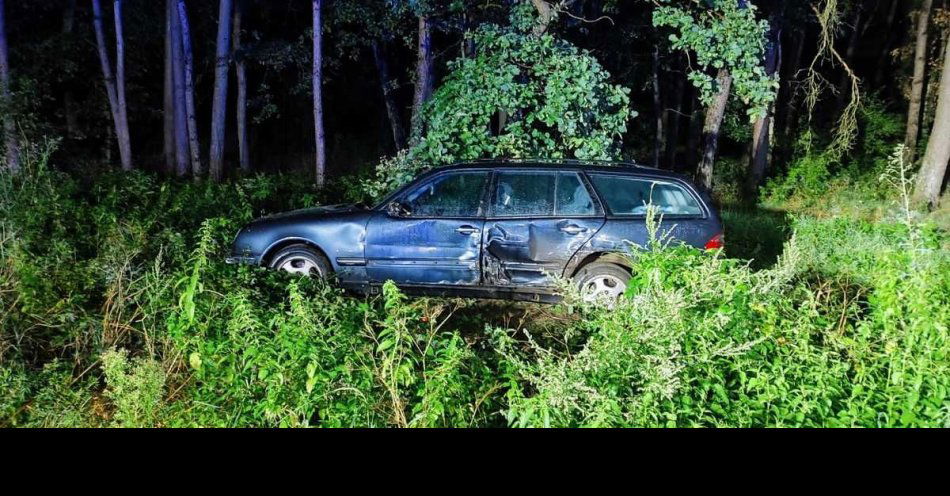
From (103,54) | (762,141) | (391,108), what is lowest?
(762,141)

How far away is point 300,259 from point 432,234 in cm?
150

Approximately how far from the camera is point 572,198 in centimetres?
711

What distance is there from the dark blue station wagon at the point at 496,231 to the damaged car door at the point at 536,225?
10 mm

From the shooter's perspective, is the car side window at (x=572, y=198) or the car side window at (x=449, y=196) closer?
the car side window at (x=572, y=198)

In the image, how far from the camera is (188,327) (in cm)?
469

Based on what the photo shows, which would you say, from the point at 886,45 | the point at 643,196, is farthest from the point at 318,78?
the point at 886,45

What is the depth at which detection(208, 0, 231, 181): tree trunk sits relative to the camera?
16.4 meters

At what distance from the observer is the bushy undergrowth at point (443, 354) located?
372 cm

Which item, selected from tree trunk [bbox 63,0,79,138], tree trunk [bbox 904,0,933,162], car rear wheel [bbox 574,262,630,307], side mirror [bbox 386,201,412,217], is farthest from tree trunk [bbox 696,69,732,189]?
tree trunk [bbox 63,0,79,138]

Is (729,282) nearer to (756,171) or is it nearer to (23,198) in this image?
(23,198)

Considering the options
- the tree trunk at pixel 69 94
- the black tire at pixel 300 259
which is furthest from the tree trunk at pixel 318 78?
the tree trunk at pixel 69 94

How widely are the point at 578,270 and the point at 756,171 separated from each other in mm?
14080

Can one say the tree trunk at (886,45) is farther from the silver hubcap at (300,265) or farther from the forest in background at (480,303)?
the silver hubcap at (300,265)

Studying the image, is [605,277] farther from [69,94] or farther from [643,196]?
[69,94]
